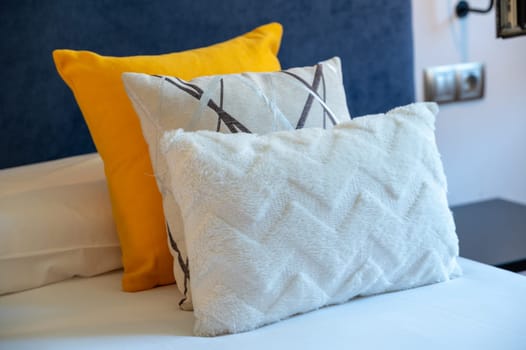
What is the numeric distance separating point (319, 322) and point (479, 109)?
1211mm

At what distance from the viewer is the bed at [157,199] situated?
0.95m

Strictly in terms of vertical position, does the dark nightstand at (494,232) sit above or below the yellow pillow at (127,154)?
below

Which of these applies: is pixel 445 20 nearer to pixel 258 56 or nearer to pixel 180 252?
pixel 258 56

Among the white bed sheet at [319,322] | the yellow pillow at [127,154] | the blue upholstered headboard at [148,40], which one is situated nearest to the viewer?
the white bed sheet at [319,322]

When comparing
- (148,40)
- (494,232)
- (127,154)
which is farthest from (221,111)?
(494,232)

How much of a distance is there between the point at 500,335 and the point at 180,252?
1.55ft

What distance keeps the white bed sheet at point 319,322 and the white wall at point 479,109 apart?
0.84 metres

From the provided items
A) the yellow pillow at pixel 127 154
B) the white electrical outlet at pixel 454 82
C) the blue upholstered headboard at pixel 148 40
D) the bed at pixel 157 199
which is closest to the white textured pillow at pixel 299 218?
the bed at pixel 157 199

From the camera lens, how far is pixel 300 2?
1.67 meters

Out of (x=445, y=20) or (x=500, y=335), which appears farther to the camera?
(x=445, y=20)

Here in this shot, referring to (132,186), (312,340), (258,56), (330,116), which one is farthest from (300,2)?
(312,340)

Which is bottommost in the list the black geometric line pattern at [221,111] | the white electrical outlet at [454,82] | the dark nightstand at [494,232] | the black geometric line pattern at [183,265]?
the dark nightstand at [494,232]

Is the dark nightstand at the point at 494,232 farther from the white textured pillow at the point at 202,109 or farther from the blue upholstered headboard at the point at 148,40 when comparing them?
the white textured pillow at the point at 202,109

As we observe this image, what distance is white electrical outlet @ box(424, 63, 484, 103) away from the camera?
1.91 meters
